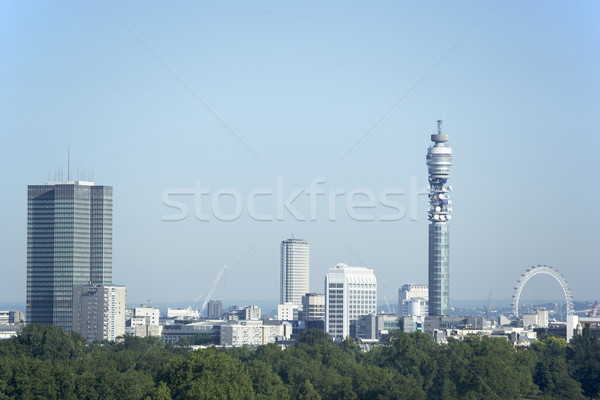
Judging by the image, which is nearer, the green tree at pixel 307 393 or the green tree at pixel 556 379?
the green tree at pixel 307 393

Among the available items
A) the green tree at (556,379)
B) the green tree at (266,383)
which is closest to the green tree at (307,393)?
the green tree at (266,383)

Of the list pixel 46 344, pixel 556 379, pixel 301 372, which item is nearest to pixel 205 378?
pixel 301 372

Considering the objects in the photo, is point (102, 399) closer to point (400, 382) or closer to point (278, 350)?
point (400, 382)

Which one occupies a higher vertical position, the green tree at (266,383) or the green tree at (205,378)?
the green tree at (205,378)

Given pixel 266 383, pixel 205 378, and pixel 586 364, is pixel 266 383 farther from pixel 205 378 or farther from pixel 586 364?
pixel 586 364

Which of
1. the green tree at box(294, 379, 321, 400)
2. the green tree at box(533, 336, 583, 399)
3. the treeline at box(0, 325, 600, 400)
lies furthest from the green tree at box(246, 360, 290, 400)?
the green tree at box(533, 336, 583, 399)

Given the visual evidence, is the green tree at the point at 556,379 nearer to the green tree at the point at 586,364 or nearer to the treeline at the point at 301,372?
the treeline at the point at 301,372

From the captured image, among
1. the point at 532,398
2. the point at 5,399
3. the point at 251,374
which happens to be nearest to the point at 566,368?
the point at 532,398
